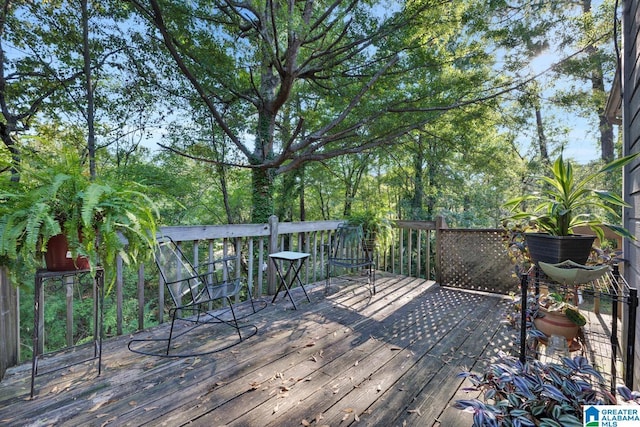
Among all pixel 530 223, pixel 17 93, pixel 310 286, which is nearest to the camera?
pixel 530 223

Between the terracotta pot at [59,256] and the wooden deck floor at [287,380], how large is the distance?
2.43 ft

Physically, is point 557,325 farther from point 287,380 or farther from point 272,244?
point 272,244

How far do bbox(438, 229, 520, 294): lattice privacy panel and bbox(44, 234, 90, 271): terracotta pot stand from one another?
420 centimetres

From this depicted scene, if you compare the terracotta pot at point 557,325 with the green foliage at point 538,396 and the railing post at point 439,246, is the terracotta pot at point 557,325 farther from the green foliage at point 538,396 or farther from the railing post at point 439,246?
the railing post at point 439,246

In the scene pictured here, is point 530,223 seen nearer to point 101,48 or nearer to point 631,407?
point 631,407

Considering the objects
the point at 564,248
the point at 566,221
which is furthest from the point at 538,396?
the point at 566,221

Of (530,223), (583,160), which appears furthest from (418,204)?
(530,223)

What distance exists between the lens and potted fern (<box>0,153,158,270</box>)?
4.69ft

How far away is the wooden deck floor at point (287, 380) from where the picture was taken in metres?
1.51

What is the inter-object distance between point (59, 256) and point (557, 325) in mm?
2871

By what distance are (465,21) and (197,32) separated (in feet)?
13.7

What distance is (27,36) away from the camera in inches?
184

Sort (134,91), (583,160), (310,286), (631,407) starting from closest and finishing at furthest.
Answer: (631,407) < (310,286) < (134,91) < (583,160)

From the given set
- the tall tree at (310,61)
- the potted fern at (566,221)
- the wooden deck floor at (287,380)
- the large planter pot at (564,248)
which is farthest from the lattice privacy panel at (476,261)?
the large planter pot at (564,248)
